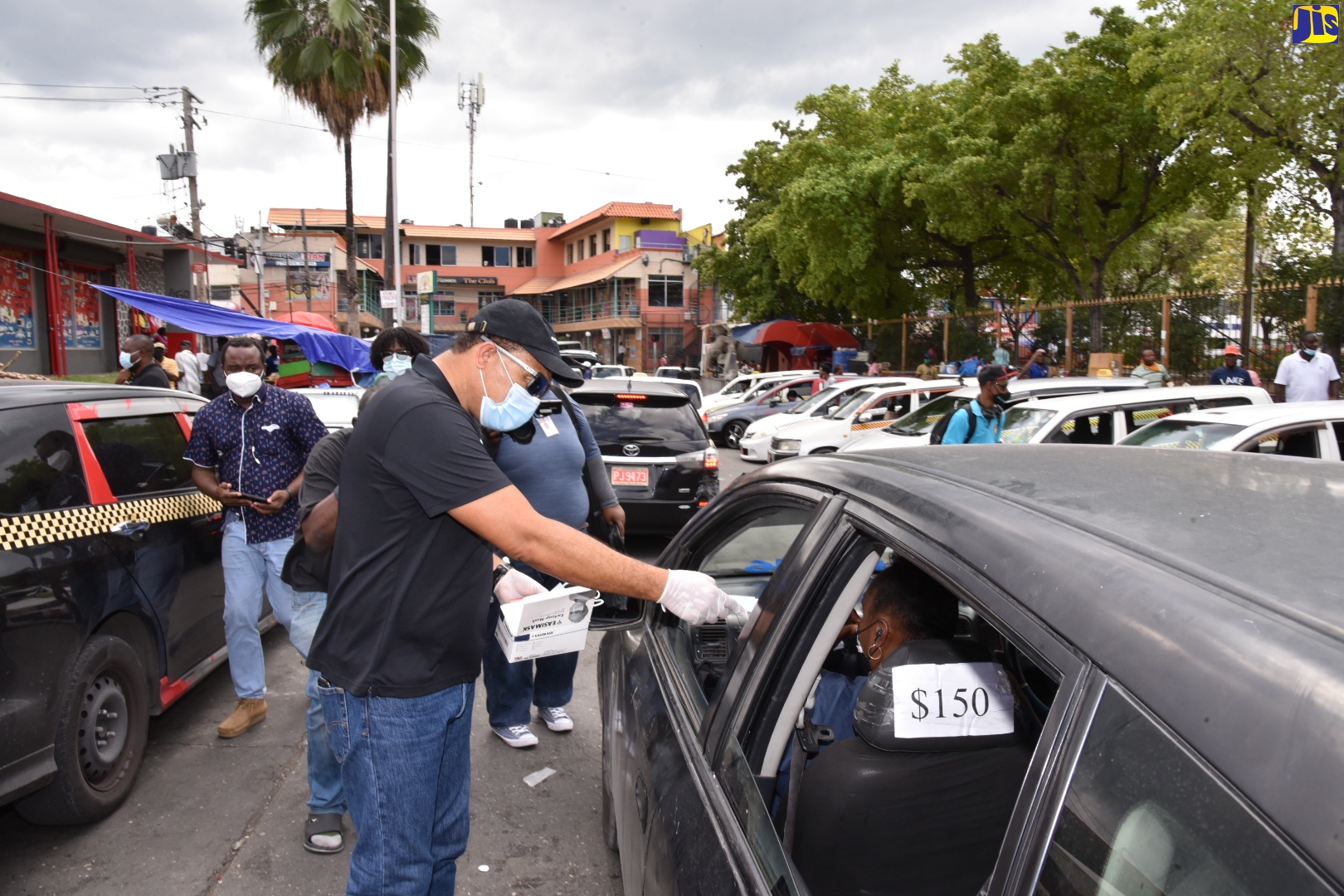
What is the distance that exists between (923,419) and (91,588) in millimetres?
9356

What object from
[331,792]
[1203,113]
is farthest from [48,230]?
[1203,113]

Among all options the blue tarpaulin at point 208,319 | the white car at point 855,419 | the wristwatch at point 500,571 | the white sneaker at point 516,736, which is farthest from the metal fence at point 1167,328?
the wristwatch at point 500,571

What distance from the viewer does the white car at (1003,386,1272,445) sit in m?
7.82

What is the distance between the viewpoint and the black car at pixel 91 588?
10.1 ft

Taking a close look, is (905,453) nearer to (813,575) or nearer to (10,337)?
(813,575)

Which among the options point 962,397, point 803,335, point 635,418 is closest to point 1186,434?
point 962,397

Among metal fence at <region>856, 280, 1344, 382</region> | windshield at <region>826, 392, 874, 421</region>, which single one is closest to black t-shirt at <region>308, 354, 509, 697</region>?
windshield at <region>826, 392, 874, 421</region>

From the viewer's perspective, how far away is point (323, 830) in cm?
342

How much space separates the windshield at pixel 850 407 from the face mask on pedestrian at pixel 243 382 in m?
11.2

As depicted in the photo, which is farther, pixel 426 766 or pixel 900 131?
pixel 900 131

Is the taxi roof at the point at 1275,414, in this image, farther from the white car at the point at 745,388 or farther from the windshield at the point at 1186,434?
the white car at the point at 745,388

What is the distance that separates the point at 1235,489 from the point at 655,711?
1428 millimetres

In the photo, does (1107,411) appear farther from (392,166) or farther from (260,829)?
(392,166)

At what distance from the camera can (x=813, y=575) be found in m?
1.83
